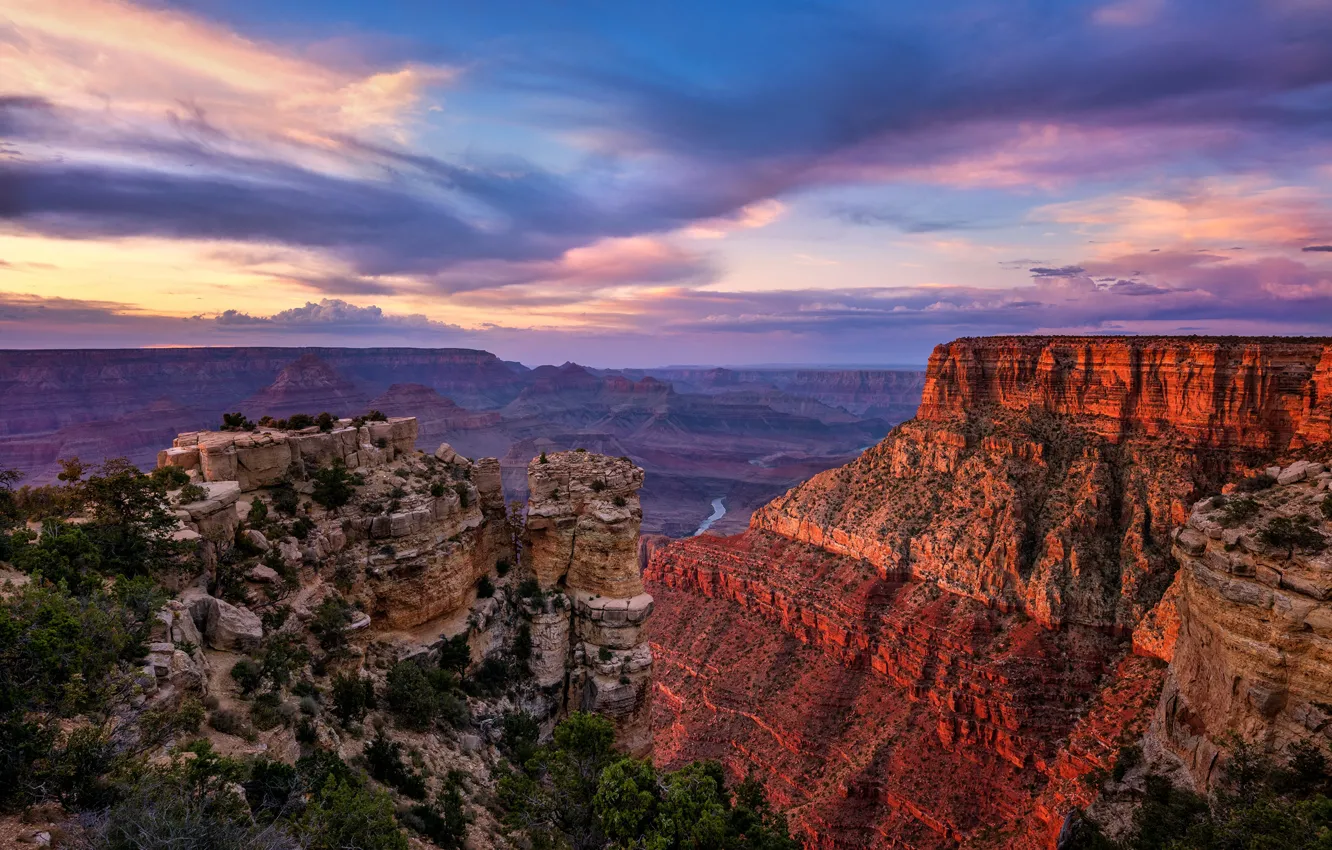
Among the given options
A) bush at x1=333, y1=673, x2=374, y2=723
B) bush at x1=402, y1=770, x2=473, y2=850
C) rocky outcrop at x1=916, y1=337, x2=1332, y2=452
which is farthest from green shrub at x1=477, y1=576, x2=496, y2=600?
rocky outcrop at x1=916, y1=337, x2=1332, y2=452

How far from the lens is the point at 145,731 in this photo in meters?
10.9

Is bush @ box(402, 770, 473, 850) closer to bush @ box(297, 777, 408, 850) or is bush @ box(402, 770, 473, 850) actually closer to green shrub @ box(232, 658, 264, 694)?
bush @ box(297, 777, 408, 850)

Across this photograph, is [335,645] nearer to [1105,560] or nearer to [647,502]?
[1105,560]

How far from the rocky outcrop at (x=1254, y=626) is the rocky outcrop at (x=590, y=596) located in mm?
21853

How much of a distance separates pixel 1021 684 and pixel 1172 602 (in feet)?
37.3

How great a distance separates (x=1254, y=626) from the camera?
67.2 ft

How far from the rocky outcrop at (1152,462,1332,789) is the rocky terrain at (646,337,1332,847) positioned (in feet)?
0.86

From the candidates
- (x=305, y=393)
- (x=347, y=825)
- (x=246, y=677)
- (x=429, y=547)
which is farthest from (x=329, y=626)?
(x=305, y=393)

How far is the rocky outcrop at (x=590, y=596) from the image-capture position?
25500mm

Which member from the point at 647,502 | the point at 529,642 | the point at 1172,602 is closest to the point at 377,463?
the point at 529,642

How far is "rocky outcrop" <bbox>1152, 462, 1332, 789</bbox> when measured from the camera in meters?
19.2

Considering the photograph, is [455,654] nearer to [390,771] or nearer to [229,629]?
[390,771]

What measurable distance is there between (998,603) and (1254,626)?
29315mm

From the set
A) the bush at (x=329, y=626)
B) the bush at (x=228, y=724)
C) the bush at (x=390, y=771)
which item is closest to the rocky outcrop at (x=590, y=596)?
the bush at (x=329, y=626)
